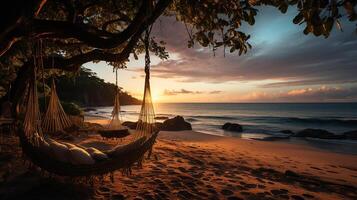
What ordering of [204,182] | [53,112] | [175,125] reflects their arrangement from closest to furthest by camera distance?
[204,182], [53,112], [175,125]

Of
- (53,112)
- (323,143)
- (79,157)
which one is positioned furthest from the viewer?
(323,143)

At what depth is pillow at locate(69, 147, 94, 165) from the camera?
124 inches

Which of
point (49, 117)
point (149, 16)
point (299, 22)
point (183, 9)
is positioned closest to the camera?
point (299, 22)

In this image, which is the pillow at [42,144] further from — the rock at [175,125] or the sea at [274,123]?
the rock at [175,125]

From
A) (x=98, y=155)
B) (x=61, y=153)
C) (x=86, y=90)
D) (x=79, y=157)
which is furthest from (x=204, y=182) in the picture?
(x=86, y=90)

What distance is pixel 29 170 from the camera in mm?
3854

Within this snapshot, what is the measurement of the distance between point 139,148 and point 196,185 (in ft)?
3.57

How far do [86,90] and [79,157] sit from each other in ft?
189

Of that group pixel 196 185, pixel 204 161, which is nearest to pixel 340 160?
pixel 204 161

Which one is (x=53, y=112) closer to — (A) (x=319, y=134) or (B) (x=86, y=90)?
(A) (x=319, y=134)

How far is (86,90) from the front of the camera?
2267 inches

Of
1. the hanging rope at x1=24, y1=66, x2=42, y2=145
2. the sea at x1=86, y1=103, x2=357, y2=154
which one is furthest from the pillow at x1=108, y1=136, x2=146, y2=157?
the sea at x1=86, y1=103, x2=357, y2=154

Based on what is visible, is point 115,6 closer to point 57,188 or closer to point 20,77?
point 20,77

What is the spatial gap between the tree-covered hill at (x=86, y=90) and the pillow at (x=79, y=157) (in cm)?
3887
